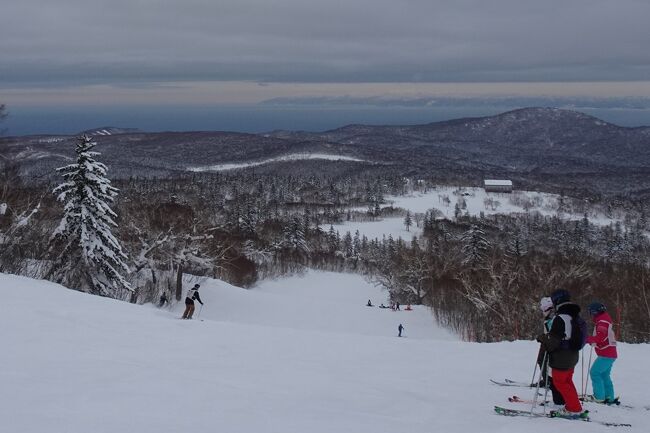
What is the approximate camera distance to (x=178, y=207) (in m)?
42.0

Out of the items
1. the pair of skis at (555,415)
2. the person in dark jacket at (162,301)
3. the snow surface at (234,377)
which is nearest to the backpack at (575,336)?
the pair of skis at (555,415)

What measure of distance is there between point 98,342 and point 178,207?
32936 mm

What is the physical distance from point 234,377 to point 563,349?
5008 millimetres

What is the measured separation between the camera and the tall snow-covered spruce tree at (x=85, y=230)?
24.1 meters

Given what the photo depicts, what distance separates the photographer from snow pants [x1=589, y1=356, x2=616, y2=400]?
852 cm

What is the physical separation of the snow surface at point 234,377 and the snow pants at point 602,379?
0.36m

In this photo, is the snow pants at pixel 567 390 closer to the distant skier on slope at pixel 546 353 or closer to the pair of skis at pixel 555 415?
the pair of skis at pixel 555 415

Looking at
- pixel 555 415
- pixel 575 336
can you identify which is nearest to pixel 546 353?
pixel 575 336

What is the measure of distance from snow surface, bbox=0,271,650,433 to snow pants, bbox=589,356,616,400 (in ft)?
1.17

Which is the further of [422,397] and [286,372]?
[286,372]

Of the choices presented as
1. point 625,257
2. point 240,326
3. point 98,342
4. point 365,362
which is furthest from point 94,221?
point 625,257

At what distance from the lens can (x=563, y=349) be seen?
739 centimetres

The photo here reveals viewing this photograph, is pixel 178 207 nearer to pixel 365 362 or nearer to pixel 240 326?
pixel 240 326

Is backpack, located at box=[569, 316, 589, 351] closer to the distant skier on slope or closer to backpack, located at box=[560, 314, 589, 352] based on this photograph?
backpack, located at box=[560, 314, 589, 352]
